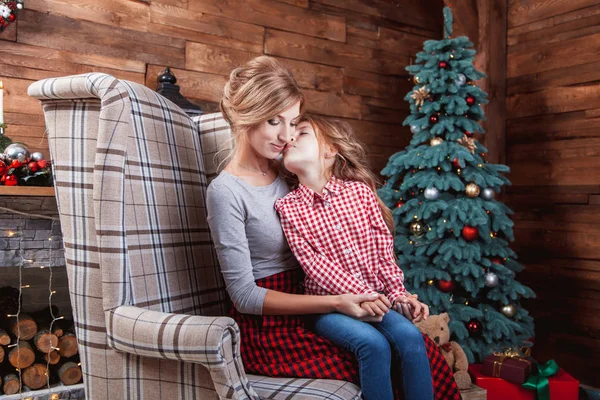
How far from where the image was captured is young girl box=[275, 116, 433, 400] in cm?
A: 126

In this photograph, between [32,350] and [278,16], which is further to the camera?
[278,16]

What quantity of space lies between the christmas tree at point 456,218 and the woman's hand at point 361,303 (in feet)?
4.69

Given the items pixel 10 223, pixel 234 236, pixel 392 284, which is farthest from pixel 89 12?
pixel 392 284

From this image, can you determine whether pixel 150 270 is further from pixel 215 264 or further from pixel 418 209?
pixel 418 209

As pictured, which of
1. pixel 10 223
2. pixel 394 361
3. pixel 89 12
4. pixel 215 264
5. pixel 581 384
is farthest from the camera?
pixel 581 384

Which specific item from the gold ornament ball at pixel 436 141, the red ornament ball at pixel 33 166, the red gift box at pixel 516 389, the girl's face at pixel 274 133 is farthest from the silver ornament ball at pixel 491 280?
the red ornament ball at pixel 33 166

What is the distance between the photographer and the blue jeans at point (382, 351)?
4.05 feet

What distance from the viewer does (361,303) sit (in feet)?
4.28

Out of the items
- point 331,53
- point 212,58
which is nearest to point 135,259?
point 212,58

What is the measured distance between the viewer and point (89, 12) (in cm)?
273

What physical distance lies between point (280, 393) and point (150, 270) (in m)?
0.43

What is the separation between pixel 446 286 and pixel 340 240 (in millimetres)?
1423

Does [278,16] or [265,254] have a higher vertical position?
[278,16]

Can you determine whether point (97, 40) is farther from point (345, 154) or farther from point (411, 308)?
point (411, 308)
